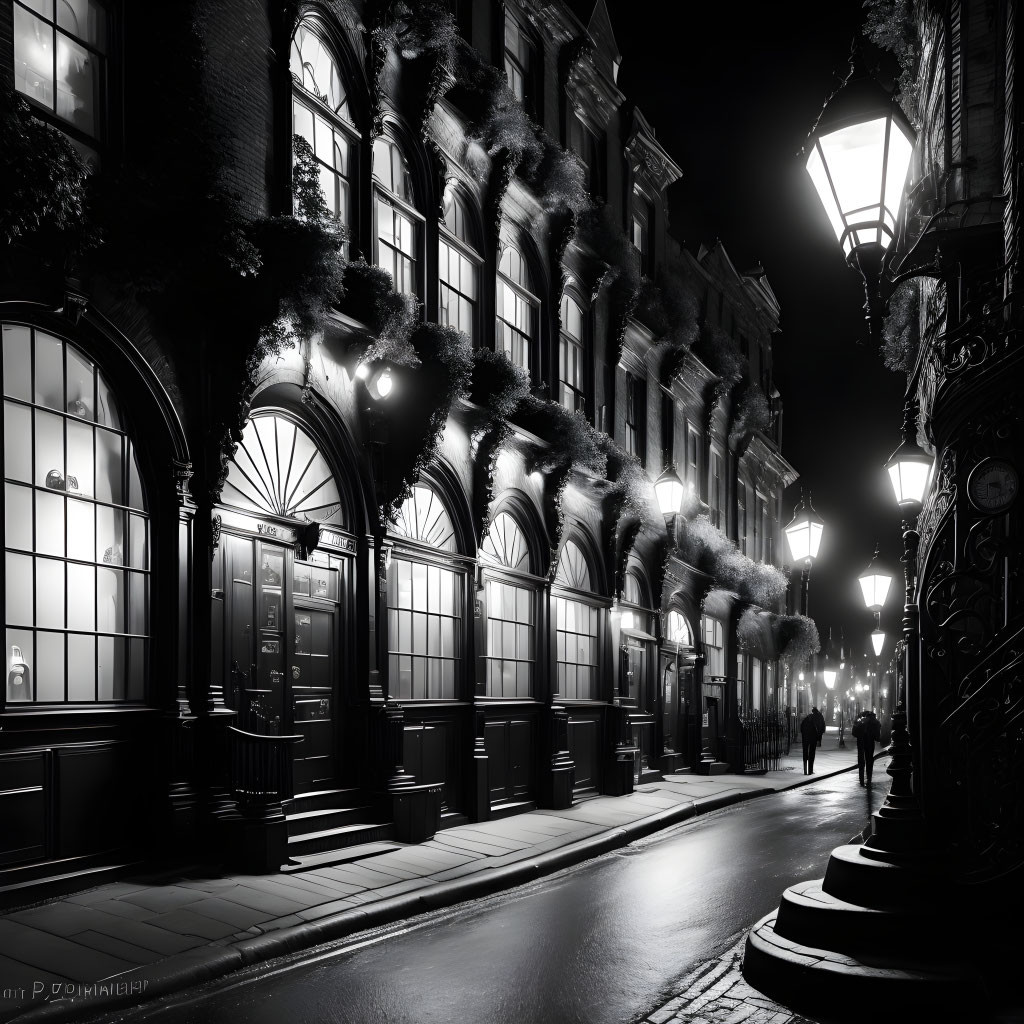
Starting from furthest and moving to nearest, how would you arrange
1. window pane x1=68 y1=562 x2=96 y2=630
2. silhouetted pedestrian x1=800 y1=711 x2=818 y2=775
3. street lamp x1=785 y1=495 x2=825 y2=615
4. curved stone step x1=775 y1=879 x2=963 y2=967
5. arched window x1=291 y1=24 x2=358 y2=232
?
silhouetted pedestrian x1=800 y1=711 x2=818 y2=775 → street lamp x1=785 y1=495 x2=825 y2=615 → arched window x1=291 y1=24 x2=358 y2=232 → window pane x1=68 y1=562 x2=96 y2=630 → curved stone step x1=775 y1=879 x2=963 y2=967

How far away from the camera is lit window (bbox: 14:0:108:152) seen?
382 inches

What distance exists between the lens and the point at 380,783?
13016 millimetres

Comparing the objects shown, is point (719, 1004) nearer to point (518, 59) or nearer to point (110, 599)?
point (110, 599)

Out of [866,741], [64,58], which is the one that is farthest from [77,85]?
[866,741]

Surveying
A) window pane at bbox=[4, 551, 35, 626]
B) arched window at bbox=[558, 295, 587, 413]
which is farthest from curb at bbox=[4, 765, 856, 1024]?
arched window at bbox=[558, 295, 587, 413]

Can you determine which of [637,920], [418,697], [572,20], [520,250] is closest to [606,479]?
[520,250]

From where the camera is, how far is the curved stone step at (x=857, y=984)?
621cm

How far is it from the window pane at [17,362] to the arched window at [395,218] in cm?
587

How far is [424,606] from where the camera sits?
15078 millimetres

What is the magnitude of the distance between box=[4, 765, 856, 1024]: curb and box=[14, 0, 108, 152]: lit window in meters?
7.14

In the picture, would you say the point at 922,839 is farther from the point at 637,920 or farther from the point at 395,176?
the point at 395,176

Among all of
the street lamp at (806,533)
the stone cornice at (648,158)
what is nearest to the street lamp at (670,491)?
the street lamp at (806,533)

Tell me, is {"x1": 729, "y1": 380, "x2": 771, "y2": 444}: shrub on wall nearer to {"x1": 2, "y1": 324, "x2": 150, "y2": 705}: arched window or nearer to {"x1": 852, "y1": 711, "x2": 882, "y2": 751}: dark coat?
{"x1": 852, "y1": 711, "x2": 882, "y2": 751}: dark coat

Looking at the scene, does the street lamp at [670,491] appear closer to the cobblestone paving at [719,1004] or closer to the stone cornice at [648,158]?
the stone cornice at [648,158]
